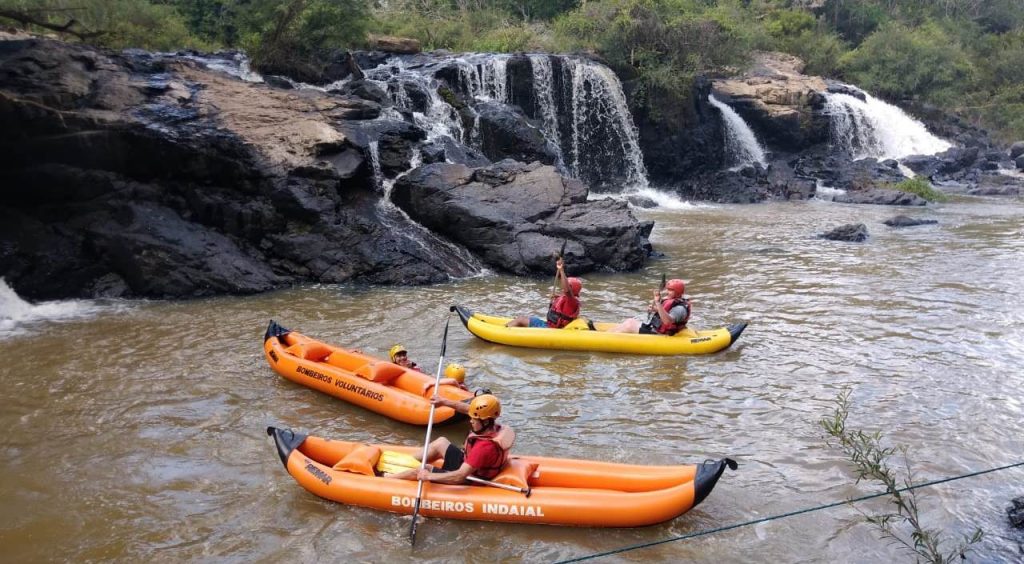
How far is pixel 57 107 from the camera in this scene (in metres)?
9.79

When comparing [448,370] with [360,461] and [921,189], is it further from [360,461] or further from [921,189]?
[921,189]

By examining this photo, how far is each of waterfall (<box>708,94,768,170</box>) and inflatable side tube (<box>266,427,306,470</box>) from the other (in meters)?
19.9

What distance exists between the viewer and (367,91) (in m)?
14.1

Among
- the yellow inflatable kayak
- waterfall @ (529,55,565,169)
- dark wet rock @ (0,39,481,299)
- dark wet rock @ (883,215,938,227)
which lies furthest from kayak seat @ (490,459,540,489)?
waterfall @ (529,55,565,169)

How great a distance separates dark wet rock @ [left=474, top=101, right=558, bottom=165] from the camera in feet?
51.6

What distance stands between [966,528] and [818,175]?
20.2 meters

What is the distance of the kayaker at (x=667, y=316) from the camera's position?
24.3ft

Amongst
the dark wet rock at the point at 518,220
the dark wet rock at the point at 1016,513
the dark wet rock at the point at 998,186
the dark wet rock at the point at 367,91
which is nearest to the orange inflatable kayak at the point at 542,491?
the dark wet rock at the point at 1016,513

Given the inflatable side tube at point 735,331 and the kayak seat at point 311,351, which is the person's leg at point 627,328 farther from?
the kayak seat at point 311,351

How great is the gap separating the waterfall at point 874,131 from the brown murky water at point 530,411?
14399 mm

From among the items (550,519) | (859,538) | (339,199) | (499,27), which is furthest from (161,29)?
(859,538)

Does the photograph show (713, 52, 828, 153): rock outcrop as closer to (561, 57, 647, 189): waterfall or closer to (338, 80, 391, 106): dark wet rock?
(561, 57, 647, 189): waterfall

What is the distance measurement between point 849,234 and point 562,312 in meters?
8.41

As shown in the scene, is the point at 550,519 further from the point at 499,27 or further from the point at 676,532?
the point at 499,27
